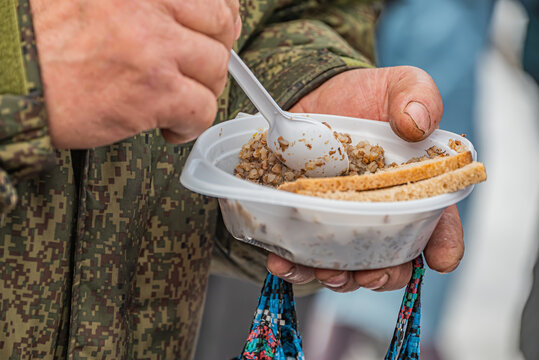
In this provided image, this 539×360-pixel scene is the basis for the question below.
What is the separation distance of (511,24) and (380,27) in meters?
0.62

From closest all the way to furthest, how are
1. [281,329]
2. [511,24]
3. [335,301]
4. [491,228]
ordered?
[281,329], [335,301], [511,24], [491,228]

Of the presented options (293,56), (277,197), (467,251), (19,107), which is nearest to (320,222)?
(277,197)

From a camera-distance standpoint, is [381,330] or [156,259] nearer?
[156,259]

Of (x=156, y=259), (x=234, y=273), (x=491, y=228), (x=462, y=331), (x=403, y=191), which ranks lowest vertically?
(x=462, y=331)

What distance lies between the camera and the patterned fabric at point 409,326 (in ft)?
2.24

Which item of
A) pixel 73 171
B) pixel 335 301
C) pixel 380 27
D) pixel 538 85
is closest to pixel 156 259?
pixel 73 171

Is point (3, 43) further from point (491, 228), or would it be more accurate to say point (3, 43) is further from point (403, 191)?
point (491, 228)

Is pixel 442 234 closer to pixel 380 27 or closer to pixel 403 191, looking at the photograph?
pixel 403 191

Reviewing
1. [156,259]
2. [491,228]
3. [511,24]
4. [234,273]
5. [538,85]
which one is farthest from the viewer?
[491,228]

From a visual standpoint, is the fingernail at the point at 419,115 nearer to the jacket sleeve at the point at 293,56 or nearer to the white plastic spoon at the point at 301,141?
the white plastic spoon at the point at 301,141

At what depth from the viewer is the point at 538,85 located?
2.02 m

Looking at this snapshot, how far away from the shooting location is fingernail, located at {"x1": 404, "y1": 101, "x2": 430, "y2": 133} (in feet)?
2.38

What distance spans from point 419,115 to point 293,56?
317 mm

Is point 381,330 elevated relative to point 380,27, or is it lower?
lower
